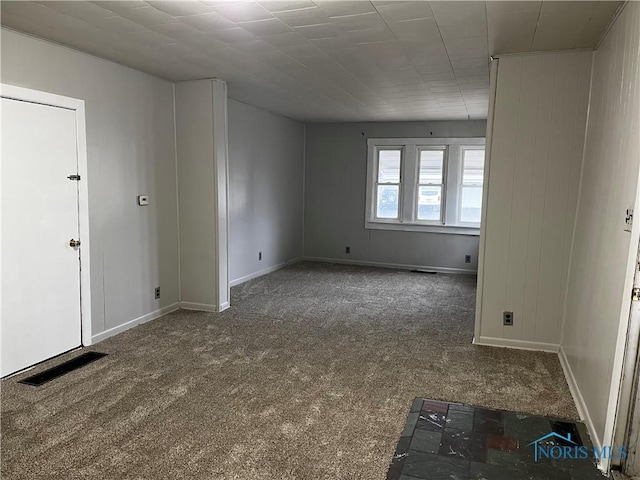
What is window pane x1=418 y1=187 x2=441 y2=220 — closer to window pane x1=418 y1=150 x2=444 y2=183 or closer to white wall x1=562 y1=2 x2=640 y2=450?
window pane x1=418 y1=150 x2=444 y2=183

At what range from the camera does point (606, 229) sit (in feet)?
8.59

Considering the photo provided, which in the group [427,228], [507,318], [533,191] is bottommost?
[507,318]

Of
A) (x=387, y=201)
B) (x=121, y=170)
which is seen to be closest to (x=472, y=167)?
(x=387, y=201)

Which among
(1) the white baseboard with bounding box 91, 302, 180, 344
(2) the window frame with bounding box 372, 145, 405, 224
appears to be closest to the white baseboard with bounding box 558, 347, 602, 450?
(1) the white baseboard with bounding box 91, 302, 180, 344

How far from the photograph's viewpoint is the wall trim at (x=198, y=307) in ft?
16.1

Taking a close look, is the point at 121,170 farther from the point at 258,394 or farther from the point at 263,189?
the point at 263,189

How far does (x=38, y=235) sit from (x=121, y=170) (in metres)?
1.02

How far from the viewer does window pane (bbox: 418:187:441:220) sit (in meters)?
7.52

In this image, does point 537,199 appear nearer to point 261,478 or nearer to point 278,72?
point 278,72

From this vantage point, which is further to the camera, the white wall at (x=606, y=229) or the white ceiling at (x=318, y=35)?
the white ceiling at (x=318, y=35)

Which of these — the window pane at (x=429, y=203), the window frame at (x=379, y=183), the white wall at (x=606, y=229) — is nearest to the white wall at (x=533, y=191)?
the white wall at (x=606, y=229)

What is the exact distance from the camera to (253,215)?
667 centimetres

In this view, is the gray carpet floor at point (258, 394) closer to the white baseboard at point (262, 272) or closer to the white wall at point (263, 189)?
the white baseboard at point (262, 272)

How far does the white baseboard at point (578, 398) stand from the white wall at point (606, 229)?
22 millimetres
